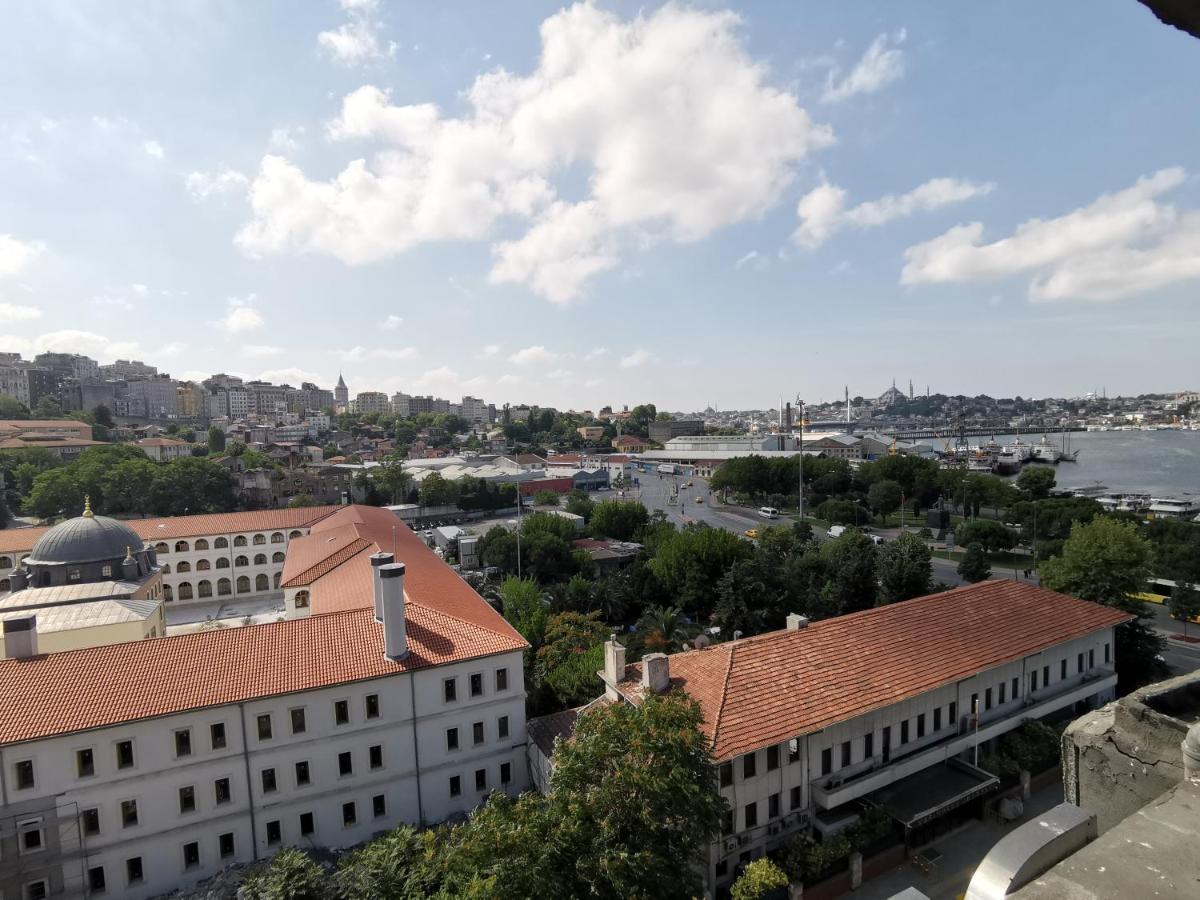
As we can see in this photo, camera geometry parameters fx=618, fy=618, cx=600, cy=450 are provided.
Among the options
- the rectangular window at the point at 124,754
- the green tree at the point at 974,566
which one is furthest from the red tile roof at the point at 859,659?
the green tree at the point at 974,566

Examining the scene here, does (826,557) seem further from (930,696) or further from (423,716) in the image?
(423,716)

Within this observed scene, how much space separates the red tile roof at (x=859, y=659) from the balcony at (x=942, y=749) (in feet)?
8.05

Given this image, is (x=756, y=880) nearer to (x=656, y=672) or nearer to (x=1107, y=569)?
(x=656, y=672)

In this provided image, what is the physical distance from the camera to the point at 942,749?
74.6ft

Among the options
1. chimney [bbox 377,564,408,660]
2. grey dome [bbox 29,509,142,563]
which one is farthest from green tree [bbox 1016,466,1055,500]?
grey dome [bbox 29,509,142,563]

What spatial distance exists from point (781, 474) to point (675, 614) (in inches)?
2417

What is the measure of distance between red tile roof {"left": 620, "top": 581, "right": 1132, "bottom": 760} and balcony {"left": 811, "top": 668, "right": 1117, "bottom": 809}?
2.45 metres

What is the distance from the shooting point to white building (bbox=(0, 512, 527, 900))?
63.0ft

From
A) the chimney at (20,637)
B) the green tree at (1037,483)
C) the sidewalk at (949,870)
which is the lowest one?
the sidewalk at (949,870)

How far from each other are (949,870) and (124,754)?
2710cm

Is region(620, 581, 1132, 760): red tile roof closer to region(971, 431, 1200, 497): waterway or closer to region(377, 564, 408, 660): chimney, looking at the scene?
region(377, 564, 408, 660): chimney

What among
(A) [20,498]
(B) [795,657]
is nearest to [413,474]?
(A) [20,498]

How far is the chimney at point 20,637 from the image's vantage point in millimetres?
22203

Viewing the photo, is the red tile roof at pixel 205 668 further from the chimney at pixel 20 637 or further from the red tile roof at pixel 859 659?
the red tile roof at pixel 859 659
